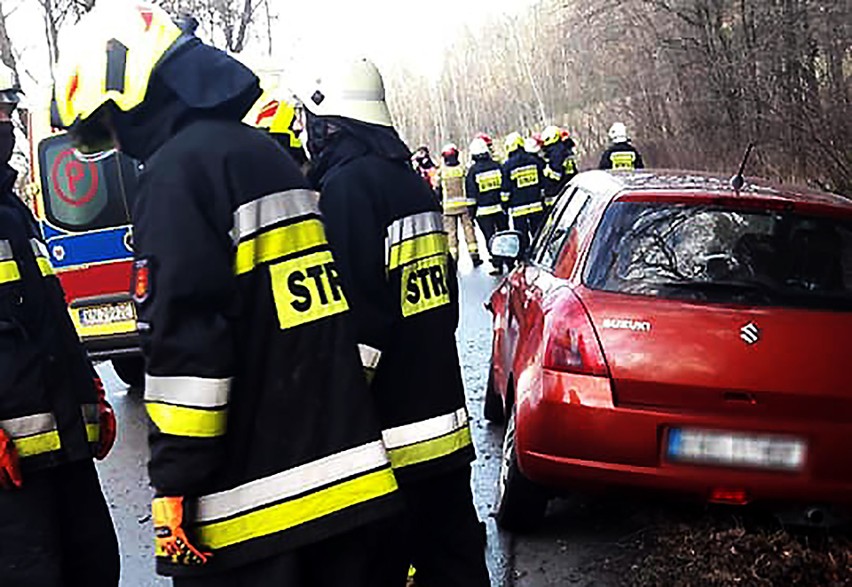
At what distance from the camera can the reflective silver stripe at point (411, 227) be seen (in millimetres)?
3311

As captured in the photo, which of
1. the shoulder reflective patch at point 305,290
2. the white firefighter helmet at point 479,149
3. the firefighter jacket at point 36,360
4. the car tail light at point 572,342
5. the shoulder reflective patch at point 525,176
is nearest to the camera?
the shoulder reflective patch at point 305,290

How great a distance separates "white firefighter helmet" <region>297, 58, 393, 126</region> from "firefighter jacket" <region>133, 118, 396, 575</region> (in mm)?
1158

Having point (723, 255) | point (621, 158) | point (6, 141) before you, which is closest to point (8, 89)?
point (6, 141)

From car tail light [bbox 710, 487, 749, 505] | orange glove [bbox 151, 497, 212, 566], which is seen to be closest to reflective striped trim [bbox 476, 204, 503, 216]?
car tail light [bbox 710, 487, 749, 505]

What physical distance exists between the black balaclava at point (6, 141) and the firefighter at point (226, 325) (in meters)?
0.79

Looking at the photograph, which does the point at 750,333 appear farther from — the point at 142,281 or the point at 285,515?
the point at 142,281

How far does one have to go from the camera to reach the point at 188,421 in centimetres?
221

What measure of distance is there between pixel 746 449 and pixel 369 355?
1.60m

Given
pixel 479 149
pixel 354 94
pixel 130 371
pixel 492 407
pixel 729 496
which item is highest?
pixel 354 94

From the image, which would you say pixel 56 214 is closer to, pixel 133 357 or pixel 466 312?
pixel 133 357

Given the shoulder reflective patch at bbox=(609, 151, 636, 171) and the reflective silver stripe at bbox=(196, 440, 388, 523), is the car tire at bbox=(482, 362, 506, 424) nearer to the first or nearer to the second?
the reflective silver stripe at bbox=(196, 440, 388, 523)

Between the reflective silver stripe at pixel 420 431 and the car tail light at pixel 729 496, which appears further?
the car tail light at pixel 729 496

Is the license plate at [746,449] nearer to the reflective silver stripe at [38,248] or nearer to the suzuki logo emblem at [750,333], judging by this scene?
the suzuki logo emblem at [750,333]

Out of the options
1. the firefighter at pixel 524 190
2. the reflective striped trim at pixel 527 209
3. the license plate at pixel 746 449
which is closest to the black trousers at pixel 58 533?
the license plate at pixel 746 449
